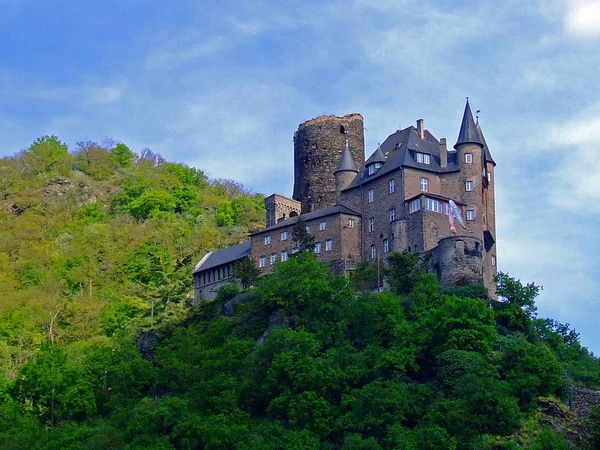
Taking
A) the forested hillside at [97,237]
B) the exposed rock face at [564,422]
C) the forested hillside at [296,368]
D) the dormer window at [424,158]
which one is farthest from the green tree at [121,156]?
the exposed rock face at [564,422]

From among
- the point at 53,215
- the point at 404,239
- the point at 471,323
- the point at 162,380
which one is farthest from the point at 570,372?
the point at 53,215

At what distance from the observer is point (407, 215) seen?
6581 centimetres

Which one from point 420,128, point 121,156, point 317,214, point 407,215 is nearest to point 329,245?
point 317,214

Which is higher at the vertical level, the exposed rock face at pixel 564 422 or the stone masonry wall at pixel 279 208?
the stone masonry wall at pixel 279 208

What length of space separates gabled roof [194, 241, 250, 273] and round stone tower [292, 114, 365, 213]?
18.2 feet

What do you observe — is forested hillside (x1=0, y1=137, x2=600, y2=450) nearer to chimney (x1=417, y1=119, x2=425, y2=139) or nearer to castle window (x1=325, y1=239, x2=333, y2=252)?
castle window (x1=325, y1=239, x2=333, y2=252)

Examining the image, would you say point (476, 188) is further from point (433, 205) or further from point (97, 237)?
point (97, 237)

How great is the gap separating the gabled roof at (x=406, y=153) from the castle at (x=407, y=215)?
0.06 meters

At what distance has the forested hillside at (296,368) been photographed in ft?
161

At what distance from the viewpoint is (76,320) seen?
3132 inches

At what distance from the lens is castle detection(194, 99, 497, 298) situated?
63656 millimetres

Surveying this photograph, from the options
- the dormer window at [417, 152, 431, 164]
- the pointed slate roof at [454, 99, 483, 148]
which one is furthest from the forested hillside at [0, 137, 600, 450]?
the pointed slate roof at [454, 99, 483, 148]

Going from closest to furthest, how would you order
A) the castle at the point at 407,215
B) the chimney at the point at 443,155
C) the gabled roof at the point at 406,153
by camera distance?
the castle at the point at 407,215 → the gabled roof at the point at 406,153 → the chimney at the point at 443,155

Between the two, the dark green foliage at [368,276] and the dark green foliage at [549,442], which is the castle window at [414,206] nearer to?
the dark green foliage at [368,276]
